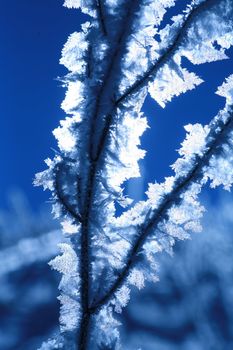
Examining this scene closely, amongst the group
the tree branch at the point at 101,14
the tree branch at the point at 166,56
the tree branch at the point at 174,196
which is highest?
the tree branch at the point at 101,14

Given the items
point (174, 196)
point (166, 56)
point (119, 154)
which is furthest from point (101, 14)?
point (174, 196)

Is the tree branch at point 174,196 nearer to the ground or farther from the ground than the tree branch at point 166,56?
nearer to the ground

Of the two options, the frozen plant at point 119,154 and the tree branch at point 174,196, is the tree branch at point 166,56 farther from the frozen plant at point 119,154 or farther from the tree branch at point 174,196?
the tree branch at point 174,196

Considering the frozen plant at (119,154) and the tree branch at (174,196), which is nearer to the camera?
the frozen plant at (119,154)

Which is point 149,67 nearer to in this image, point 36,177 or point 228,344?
point 36,177

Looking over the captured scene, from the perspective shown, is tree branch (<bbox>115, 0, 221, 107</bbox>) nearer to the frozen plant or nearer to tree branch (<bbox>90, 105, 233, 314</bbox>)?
the frozen plant

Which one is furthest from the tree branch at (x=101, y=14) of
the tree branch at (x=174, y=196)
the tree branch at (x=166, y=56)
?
the tree branch at (x=174, y=196)

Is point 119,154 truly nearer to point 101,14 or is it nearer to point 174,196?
point 174,196

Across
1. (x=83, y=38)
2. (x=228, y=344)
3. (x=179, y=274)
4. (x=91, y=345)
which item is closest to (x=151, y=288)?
(x=179, y=274)
